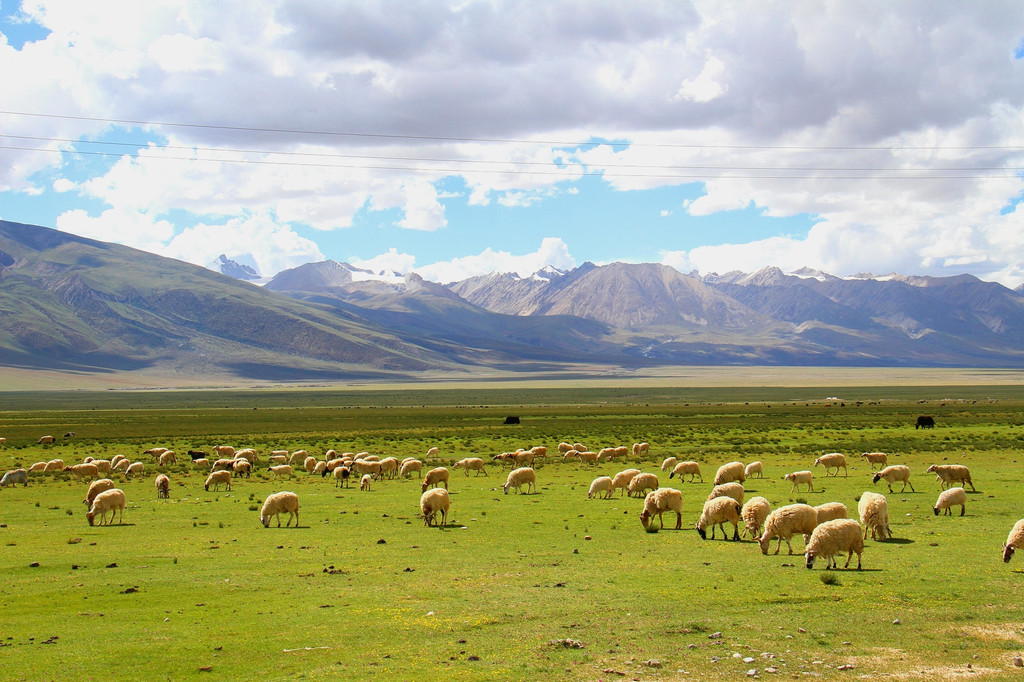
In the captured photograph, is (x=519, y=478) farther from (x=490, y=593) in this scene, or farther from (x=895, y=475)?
(x=490, y=593)

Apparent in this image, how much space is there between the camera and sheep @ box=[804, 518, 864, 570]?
615 inches

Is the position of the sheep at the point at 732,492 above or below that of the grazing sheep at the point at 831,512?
below

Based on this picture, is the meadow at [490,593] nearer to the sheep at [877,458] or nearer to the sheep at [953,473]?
the sheep at [953,473]

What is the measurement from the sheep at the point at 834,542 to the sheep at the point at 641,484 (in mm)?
11077

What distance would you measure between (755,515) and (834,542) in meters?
3.33

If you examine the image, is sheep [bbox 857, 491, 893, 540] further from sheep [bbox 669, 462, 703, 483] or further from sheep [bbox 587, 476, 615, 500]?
sheep [bbox 669, 462, 703, 483]

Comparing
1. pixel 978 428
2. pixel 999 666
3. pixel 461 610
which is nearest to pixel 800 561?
pixel 999 666

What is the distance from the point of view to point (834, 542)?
15.6 m

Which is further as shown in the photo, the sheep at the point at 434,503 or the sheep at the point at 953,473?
the sheep at the point at 953,473

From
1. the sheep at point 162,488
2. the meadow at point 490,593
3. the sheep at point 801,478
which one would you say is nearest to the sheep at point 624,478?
the meadow at point 490,593

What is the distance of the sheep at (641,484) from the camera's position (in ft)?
88.6

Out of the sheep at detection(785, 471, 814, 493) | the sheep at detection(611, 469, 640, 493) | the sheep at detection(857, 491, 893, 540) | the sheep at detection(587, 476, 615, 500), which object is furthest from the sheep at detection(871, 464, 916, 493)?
the sheep at detection(857, 491, 893, 540)

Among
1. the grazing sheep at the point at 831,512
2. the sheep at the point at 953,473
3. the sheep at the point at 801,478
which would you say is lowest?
the sheep at the point at 801,478

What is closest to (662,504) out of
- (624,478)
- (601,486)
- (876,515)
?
(876,515)
